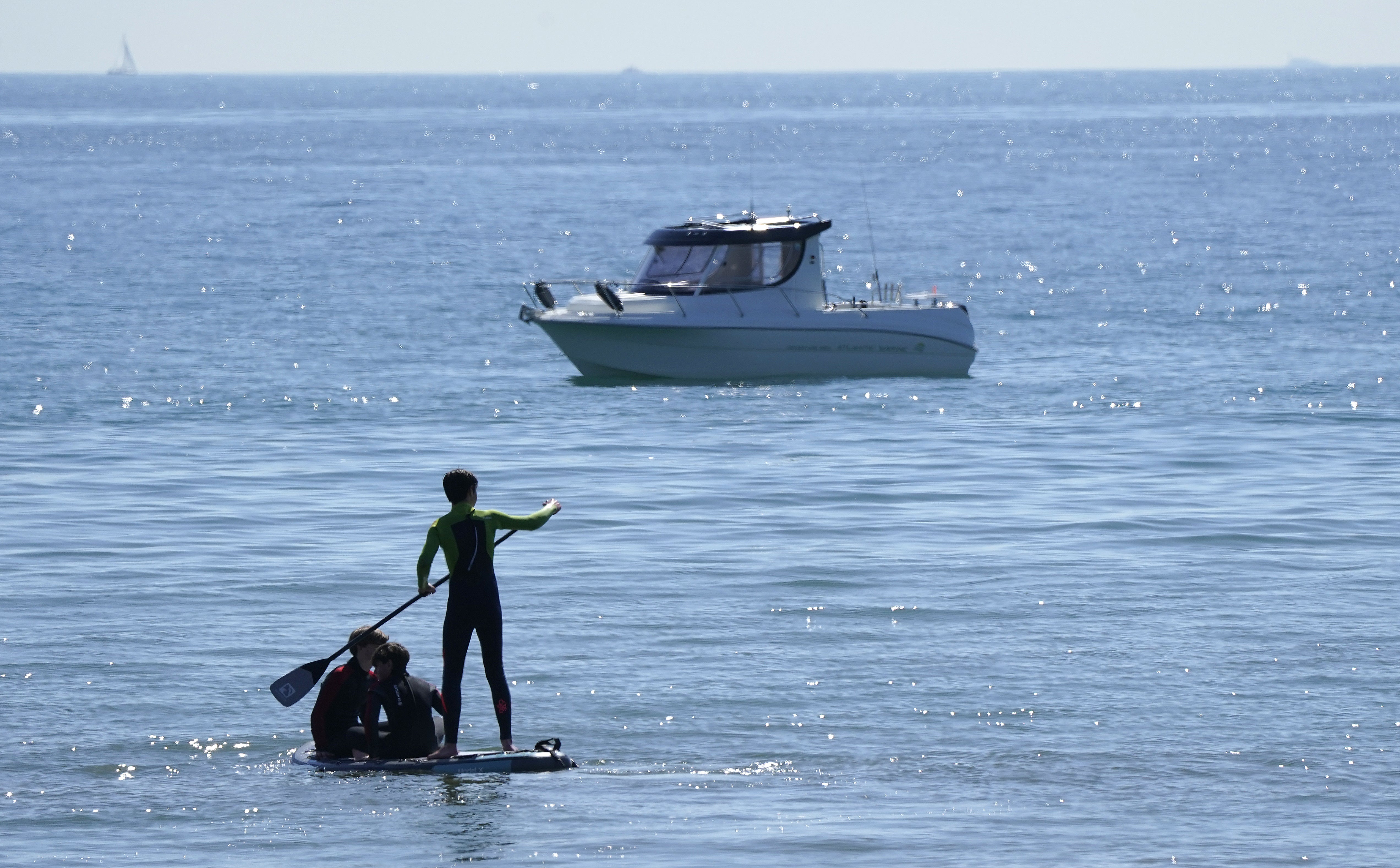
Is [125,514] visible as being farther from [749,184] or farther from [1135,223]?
[749,184]

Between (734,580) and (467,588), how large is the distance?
6.42 metres

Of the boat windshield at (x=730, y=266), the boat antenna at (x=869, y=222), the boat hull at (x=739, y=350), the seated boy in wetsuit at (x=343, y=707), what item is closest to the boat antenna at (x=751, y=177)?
the boat antenna at (x=869, y=222)

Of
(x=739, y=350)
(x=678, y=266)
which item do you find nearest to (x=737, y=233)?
(x=678, y=266)

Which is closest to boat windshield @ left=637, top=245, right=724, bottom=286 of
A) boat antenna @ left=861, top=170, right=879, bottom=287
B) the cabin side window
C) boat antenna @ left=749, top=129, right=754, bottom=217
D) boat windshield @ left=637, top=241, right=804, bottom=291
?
boat windshield @ left=637, top=241, right=804, bottom=291

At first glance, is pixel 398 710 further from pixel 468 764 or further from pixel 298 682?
pixel 298 682

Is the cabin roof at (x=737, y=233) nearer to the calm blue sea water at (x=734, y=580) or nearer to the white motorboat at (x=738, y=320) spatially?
the white motorboat at (x=738, y=320)

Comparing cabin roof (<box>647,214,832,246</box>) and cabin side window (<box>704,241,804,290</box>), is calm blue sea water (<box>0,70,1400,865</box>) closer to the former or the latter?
cabin side window (<box>704,241,804,290</box>)

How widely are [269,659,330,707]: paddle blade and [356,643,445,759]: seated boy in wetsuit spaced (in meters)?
0.75

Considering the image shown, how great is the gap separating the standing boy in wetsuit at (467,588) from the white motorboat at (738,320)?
61.5ft

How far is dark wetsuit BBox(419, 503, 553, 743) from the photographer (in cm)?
1261

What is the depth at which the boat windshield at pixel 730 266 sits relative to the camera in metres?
32.1

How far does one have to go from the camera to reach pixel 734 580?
18.9 metres

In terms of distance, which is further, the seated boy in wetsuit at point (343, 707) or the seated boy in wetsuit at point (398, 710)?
the seated boy in wetsuit at point (343, 707)

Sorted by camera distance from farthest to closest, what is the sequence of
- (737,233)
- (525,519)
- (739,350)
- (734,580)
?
(739,350) → (737,233) → (734,580) → (525,519)
